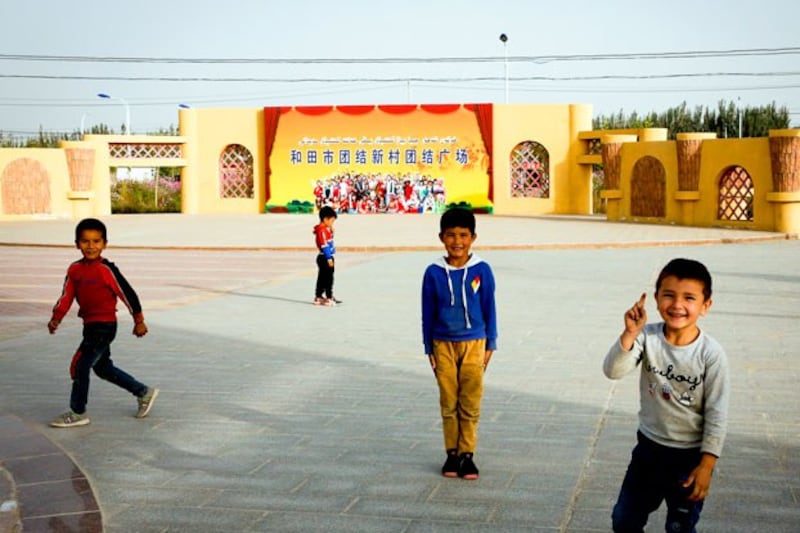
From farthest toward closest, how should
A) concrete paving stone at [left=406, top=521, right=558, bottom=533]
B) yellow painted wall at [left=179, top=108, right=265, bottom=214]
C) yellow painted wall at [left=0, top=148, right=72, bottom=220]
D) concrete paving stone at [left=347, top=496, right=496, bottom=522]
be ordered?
yellow painted wall at [left=179, top=108, right=265, bottom=214]
yellow painted wall at [left=0, top=148, right=72, bottom=220]
concrete paving stone at [left=347, top=496, right=496, bottom=522]
concrete paving stone at [left=406, top=521, right=558, bottom=533]

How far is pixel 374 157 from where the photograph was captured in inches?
1526

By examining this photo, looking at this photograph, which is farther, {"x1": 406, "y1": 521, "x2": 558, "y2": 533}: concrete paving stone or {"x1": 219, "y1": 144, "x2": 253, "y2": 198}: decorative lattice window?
{"x1": 219, "y1": 144, "x2": 253, "y2": 198}: decorative lattice window

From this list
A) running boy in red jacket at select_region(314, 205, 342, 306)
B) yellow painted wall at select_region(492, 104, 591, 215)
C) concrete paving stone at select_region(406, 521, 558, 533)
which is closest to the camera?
concrete paving stone at select_region(406, 521, 558, 533)

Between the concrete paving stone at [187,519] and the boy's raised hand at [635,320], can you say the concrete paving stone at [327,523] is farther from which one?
the boy's raised hand at [635,320]

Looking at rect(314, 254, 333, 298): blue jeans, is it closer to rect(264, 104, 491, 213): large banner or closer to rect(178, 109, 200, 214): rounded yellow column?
rect(264, 104, 491, 213): large banner

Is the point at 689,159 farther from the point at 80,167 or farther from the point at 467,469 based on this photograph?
the point at 467,469

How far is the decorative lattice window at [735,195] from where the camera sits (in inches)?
1141

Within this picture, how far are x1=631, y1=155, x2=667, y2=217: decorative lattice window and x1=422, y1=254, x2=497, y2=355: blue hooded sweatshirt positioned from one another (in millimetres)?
25923

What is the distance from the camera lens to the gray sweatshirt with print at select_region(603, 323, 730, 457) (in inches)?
150

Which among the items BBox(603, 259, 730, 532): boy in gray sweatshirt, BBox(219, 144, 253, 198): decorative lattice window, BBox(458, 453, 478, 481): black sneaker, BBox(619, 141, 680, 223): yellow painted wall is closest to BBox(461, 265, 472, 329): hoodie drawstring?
BBox(458, 453, 478, 481): black sneaker

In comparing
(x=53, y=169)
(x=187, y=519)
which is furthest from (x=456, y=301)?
(x=53, y=169)

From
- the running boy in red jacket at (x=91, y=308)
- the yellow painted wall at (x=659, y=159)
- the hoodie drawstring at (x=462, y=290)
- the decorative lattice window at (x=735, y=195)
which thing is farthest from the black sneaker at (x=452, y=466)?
the yellow painted wall at (x=659, y=159)

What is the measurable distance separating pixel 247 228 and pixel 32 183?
31.5 ft

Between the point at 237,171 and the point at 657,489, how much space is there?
3603 cm
